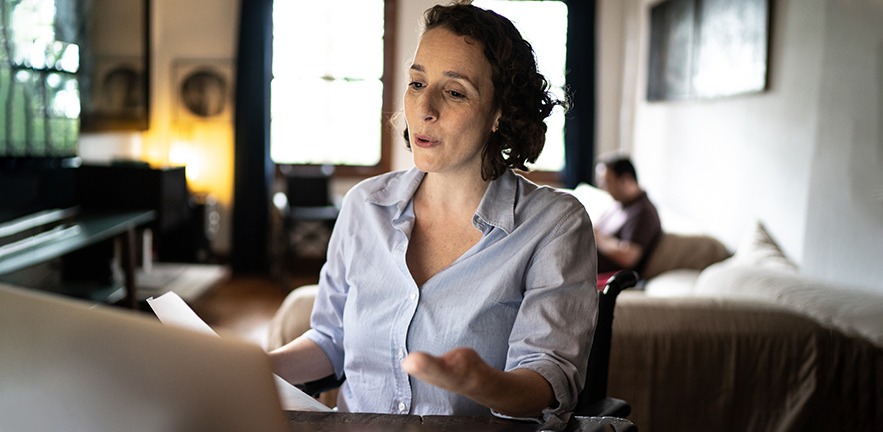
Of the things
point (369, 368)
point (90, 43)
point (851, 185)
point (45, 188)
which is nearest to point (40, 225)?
point (45, 188)

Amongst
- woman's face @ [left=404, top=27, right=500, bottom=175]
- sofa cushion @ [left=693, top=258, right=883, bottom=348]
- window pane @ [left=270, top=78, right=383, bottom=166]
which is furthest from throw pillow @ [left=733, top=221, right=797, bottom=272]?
window pane @ [left=270, top=78, right=383, bottom=166]

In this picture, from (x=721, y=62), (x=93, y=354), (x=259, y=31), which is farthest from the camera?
(x=259, y=31)

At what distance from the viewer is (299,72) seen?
7.52 metres

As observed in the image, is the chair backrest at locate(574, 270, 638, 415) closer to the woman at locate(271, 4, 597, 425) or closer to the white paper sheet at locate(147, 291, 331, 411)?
the woman at locate(271, 4, 597, 425)

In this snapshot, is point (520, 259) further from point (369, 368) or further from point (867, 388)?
point (867, 388)

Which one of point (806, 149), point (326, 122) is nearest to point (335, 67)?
A: point (326, 122)

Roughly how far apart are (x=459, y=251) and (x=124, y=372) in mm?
978

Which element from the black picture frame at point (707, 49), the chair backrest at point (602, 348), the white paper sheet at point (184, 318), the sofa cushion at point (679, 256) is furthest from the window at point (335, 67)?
the white paper sheet at point (184, 318)

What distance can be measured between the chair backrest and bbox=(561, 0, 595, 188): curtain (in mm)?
5756

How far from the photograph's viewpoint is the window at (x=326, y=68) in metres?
7.49

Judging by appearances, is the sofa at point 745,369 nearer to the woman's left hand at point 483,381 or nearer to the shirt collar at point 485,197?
the shirt collar at point 485,197

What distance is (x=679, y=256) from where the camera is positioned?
179 inches

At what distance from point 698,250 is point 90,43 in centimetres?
339

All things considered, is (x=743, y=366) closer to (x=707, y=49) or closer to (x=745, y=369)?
(x=745, y=369)
